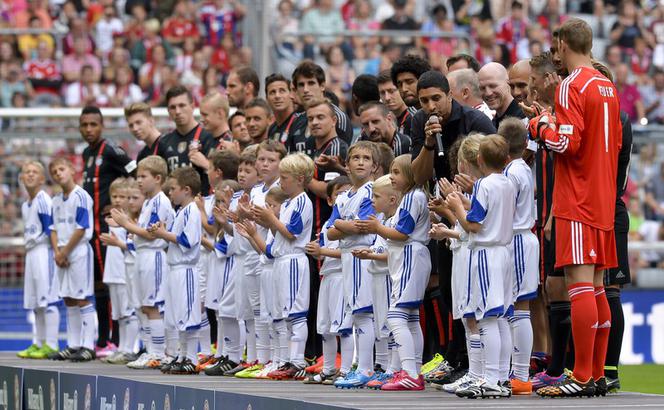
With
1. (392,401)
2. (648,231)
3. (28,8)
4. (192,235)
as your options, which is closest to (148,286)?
(192,235)

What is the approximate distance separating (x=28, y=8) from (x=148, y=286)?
1080 centimetres

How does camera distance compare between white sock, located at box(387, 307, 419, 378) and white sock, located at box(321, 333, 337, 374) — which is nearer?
white sock, located at box(387, 307, 419, 378)

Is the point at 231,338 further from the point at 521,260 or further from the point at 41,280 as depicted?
the point at 521,260

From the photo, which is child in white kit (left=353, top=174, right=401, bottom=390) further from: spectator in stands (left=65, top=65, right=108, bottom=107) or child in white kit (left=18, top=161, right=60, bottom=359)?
spectator in stands (left=65, top=65, right=108, bottom=107)

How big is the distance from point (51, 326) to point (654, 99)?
10.0m

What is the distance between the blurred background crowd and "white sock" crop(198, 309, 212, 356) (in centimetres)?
741

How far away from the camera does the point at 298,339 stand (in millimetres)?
8773

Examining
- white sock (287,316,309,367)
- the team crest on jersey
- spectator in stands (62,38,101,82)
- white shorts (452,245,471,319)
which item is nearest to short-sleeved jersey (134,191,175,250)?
the team crest on jersey

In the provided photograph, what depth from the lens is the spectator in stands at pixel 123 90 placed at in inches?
719

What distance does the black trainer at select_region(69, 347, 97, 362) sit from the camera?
1109 centimetres

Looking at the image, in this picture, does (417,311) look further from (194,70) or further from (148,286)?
(194,70)

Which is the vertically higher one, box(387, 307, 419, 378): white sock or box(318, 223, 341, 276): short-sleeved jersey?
box(318, 223, 341, 276): short-sleeved jersey

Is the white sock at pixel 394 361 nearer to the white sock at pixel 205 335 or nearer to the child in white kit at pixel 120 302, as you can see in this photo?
the white sock at pixel 205 335

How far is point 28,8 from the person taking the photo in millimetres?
19812
